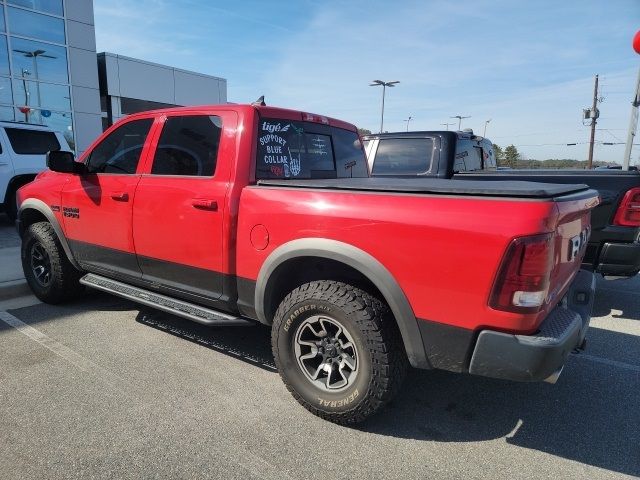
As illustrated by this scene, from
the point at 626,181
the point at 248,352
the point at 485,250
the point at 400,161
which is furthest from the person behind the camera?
the point at 400,161

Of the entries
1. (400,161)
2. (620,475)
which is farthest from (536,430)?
(400,161)

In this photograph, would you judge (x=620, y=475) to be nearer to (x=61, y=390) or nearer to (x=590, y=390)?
(x=590, y=390)

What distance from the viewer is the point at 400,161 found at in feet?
19.7

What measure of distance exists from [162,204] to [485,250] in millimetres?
2309

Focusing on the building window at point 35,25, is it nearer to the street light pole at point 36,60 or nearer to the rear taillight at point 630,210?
the street light pole at point 36,60

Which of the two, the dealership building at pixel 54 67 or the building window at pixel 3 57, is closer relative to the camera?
the building window at pixel 3 57

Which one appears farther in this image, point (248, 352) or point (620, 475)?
point (248, 352)

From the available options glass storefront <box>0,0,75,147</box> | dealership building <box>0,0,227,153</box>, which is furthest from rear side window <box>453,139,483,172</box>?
glass storefront <box>0,0,75,147</box>

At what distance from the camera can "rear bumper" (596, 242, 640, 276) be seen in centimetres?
427

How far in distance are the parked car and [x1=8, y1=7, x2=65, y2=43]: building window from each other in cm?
1450

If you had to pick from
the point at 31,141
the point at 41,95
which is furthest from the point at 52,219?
the point at 41,95

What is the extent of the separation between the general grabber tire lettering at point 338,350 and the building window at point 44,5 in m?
17.2

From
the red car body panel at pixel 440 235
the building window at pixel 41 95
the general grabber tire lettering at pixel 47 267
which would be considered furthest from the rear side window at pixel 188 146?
the building window at pixel 41 95

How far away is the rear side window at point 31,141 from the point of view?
894 cm
